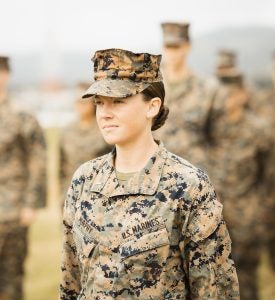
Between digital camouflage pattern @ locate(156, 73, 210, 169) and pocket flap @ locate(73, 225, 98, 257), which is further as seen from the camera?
digital camouflage pattern @ locate(156, 73, 210, 169)

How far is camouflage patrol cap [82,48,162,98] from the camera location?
7.86 feet

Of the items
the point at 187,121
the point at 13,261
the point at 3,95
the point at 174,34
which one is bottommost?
the point at 13,261

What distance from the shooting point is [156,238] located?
7.82 ft

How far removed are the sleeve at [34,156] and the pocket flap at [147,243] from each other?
305 cm

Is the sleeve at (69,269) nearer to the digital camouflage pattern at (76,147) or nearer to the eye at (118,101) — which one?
the eye at (118,101)

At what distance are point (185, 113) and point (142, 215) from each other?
8.96 ft

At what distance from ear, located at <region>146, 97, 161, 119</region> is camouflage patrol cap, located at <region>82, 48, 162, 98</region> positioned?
73 millimetres

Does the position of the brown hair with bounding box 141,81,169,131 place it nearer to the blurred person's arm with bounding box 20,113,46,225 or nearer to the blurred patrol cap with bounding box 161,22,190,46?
the blurred patrol cap with bounding box 161,22,190,46

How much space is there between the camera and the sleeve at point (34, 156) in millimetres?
5332

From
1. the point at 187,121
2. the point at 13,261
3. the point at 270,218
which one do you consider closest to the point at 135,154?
the point at 187,121

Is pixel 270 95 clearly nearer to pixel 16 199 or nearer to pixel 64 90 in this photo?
pixel 16 199

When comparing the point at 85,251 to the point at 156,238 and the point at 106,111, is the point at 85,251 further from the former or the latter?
the point at 106,111

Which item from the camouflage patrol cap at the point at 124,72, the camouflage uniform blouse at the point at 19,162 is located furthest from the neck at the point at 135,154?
the camouflage uniform blouse at the point at 19,162

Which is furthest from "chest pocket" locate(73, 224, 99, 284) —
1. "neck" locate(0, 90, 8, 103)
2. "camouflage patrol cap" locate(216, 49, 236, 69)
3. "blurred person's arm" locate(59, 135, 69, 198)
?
"camouflage patrol cap" locate(216, 49, 236, 69)
